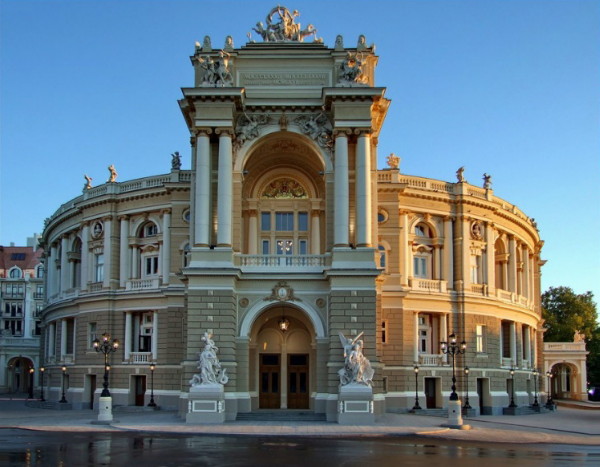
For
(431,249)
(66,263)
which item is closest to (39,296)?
(66,263)

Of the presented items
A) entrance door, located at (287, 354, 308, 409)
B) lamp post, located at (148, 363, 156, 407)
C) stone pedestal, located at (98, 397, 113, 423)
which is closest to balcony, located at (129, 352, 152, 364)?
lamp post, located at (148, 363, 156, 407)

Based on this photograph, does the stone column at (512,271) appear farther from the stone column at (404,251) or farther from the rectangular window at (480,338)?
the stone column at (404,251)

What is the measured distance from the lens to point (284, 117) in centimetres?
4403

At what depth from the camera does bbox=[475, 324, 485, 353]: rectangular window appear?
5636cm

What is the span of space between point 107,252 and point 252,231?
1598 cm

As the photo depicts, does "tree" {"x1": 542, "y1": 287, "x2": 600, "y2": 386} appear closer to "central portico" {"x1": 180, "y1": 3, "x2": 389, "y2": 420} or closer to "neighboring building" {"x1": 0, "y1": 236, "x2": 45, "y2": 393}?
"central portico" {"x1": 180, "y1": 3, "x2": 389, "y2": 420}

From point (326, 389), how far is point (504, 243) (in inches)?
1024

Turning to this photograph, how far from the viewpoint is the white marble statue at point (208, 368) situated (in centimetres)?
3994

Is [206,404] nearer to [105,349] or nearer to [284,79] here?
[105,349]

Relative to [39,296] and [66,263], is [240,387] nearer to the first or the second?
[66,263]

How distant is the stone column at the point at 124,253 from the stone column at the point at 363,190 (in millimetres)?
22243

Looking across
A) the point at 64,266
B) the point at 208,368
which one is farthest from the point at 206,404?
the point at 64,266

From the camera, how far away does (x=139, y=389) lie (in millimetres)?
55875

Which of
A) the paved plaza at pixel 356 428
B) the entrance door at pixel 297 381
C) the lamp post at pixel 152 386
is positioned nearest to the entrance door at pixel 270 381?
the entrance door at pixel 297 381
